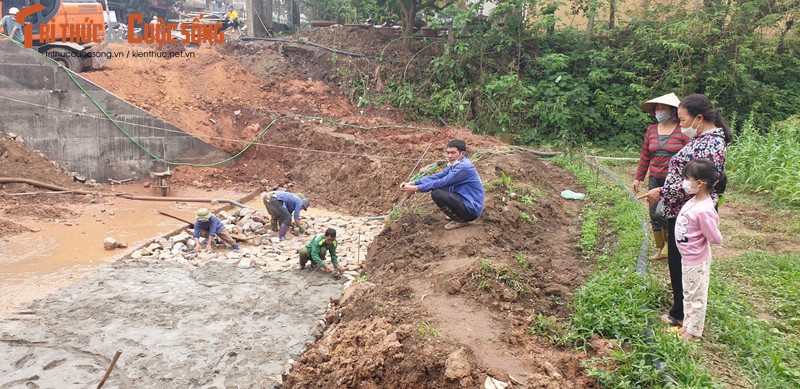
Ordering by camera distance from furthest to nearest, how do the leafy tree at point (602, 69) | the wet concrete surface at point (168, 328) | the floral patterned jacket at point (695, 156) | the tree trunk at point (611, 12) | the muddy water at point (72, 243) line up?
the tree trunk at point (611, 12) → the leafy tree at point (602, 69) → the muddy water at point (72, 243) → the wet concrete surface at point (168, 328) → the floral patterned jacket at point (695, 156)

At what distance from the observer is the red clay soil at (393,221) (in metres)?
4.02

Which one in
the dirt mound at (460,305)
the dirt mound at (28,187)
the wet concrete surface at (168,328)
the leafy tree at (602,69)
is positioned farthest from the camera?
the leafy tree at (602,69)

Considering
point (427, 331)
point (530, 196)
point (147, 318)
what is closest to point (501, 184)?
point (530, 196)

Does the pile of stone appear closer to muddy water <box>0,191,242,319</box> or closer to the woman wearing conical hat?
muddy water <box>0,191,242,319</box>

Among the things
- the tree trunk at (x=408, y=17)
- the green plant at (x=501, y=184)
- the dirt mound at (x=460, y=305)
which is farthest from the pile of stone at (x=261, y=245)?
the tree trunk at (x=408, y=17)

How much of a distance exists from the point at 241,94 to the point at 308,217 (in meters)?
6.11

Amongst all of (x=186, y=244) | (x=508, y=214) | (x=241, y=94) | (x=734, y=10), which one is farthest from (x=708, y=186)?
(x=241, y=94)

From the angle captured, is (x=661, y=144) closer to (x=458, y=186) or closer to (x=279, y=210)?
(x=458, y=186)

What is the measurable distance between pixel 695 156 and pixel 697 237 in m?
0.84

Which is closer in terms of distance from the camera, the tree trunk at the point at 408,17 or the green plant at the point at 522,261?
the green plant at the point at 522,261

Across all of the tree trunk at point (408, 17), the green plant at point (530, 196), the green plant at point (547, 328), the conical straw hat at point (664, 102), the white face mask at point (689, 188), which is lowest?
the green plant at point (547, 328)

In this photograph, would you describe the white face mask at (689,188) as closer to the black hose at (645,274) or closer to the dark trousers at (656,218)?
the black hose at (645,274)

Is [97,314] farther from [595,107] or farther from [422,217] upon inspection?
[595,107]

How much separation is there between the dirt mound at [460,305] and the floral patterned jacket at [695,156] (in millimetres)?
1206
